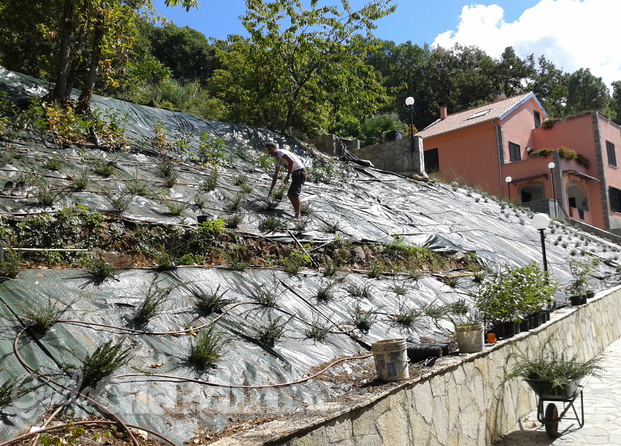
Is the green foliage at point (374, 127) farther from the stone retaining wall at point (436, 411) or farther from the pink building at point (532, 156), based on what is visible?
the stone retaining wall at point (436, 411)

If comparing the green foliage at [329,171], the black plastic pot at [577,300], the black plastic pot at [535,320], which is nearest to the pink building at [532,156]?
the green foliage at [329,171]

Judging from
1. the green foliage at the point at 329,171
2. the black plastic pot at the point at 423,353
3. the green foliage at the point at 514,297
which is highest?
the green foliage at the point at 329,171

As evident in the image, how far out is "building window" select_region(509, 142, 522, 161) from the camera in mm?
23906

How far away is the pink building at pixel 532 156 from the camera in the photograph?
2234cm

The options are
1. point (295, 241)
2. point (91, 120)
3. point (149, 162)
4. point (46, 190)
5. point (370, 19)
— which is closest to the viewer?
point (46, 190)

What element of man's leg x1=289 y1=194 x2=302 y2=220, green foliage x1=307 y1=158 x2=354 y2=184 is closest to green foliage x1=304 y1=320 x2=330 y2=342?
man's leg x1=289 y1=194 x2=302 y2=220

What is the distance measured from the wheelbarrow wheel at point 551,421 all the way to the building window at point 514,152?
2143cm

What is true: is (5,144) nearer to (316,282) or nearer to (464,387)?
(316,282)

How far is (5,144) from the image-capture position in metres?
6.50

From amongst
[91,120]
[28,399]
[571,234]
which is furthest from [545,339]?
[571,234]

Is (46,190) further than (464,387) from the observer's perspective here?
Yes

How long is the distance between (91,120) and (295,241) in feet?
14.9

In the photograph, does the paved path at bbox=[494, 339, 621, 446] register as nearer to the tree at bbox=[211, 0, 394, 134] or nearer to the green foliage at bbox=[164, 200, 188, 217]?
the green foliage at bbox=[164, 200, 188, 217]

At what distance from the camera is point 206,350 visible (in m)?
3.09
